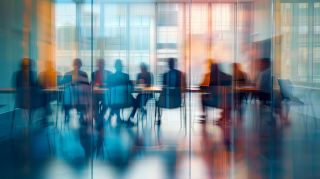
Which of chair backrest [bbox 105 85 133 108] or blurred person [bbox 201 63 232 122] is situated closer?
chair backrest [bbox 105 85 133 108]

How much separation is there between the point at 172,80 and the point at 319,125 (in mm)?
2815

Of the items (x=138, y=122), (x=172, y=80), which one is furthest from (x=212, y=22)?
(x=138, y=122)

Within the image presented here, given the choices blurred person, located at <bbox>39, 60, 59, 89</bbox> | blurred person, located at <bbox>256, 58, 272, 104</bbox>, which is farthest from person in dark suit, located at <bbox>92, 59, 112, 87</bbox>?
blurred person, located at <bbox>256, 58, 272, 104</bbox>

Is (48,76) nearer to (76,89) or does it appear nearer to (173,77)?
(76,89)

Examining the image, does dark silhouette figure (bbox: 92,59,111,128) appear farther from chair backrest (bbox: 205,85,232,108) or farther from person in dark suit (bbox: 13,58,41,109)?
chair backrest (bbox: 205,85,232,108)

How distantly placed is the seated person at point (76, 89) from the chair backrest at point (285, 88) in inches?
124

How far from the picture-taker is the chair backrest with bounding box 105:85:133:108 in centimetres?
690

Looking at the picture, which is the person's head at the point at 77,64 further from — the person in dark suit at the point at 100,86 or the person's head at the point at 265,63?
the person's head at the point at 265,63

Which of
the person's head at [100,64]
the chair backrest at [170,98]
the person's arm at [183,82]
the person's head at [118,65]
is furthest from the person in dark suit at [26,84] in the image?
the person's arm at [183,82]

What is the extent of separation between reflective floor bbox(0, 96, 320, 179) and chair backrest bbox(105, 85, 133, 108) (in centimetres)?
37

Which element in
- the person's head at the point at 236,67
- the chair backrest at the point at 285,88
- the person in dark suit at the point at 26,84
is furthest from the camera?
the chair backrest at the point at 285,88

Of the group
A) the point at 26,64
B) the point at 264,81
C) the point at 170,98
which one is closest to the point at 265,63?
the point at 264,81

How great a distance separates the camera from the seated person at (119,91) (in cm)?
684

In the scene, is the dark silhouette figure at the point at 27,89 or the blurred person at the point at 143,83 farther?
the dark silhouette figure at the point at 27,89
